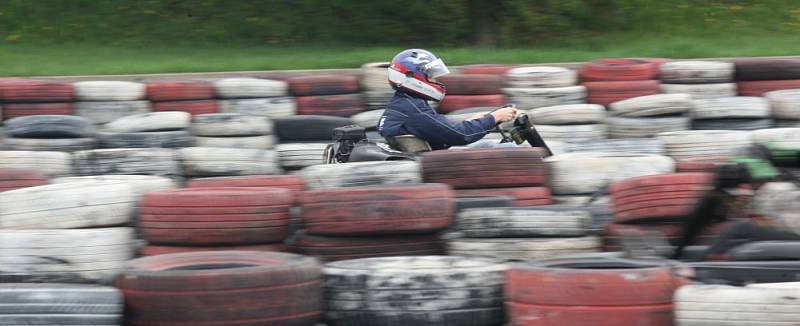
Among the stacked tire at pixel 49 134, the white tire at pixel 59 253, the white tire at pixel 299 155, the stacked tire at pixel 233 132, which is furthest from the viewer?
the stacked tire at pixel 233 132

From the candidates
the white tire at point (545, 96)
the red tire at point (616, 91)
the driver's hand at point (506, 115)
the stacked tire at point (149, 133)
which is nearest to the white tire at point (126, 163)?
the stacked tire at point (149, 133)

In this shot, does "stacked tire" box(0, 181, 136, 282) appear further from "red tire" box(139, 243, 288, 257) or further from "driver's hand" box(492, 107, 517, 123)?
"driver's hand" box(492, 107, 517, 123)

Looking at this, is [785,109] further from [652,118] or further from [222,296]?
[222,296]

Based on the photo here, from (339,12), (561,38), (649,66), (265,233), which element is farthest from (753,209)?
(339,12)

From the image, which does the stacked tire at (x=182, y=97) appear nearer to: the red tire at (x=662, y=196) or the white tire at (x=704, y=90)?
the white tire at (x=704, y=90)

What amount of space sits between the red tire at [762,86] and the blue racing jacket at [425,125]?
450 cm

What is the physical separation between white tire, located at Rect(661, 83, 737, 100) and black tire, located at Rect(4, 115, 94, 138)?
17.6 feet

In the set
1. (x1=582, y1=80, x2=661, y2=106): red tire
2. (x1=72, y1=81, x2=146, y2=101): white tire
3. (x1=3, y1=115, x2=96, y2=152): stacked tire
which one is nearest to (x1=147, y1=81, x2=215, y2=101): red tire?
(x1=72, y1=81, x2=146, y2=101): white tire

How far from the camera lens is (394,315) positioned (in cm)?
435

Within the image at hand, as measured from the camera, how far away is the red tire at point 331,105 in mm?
10820

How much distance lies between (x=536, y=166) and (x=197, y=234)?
2.08 meters

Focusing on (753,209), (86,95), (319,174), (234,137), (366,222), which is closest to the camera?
(753,209)

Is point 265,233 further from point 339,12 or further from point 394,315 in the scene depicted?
point 339,12

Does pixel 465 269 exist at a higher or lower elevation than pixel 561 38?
higher
